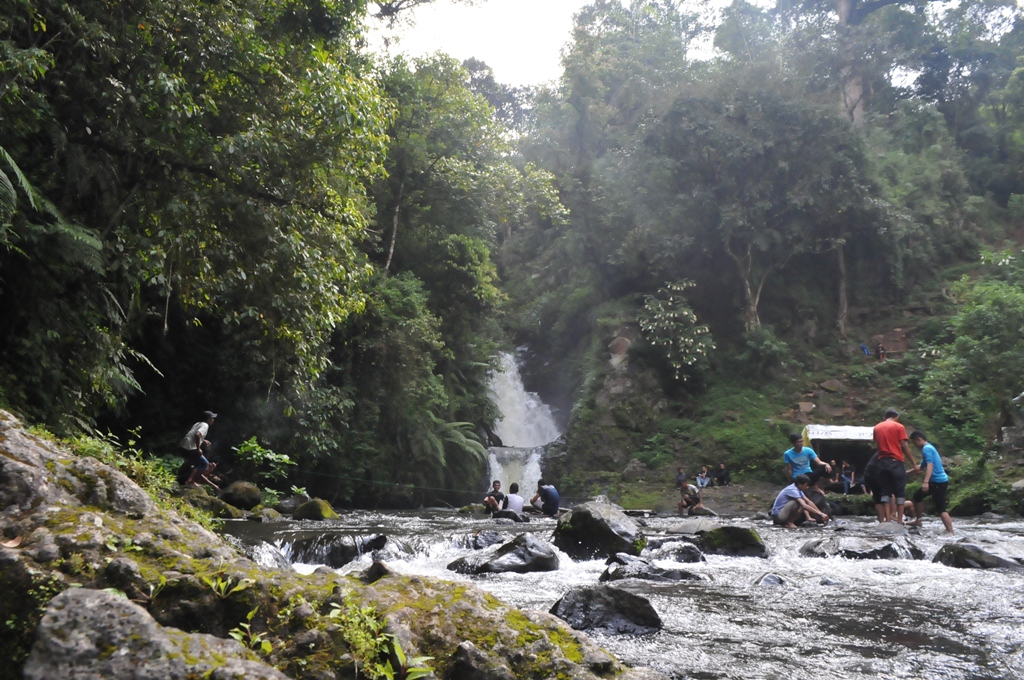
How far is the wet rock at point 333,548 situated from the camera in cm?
941

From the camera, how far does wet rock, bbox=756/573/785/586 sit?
7.68m

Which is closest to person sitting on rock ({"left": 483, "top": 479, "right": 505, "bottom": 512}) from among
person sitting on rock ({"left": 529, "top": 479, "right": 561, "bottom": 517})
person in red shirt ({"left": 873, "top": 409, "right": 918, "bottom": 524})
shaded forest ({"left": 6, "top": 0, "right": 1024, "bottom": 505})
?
person sitting on rock ({"left": 529, "top": 479, "right": 561, "bottom": 517})

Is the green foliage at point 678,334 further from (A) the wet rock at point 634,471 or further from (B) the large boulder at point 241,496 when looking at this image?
(B) the large boulder at point 241,496

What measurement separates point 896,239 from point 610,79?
1450 cm

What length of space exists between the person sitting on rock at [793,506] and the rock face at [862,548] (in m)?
2.68

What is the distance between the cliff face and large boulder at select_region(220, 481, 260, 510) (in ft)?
36.4

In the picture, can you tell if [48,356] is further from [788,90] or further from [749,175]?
[788,90]

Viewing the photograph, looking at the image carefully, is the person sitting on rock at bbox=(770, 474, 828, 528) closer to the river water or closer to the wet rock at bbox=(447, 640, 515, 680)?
the river water

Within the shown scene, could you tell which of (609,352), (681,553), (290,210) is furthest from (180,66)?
(609,352)

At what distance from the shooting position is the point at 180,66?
30.5 feet

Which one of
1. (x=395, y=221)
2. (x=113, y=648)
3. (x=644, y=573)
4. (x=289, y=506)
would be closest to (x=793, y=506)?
(x=644, y=573)

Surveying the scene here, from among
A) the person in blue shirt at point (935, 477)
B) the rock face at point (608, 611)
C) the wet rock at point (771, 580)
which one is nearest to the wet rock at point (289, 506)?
the wet rock at point (771, 580)

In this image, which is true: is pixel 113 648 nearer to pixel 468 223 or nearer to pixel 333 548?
pixel 333 548

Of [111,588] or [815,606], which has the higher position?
[111,588]
